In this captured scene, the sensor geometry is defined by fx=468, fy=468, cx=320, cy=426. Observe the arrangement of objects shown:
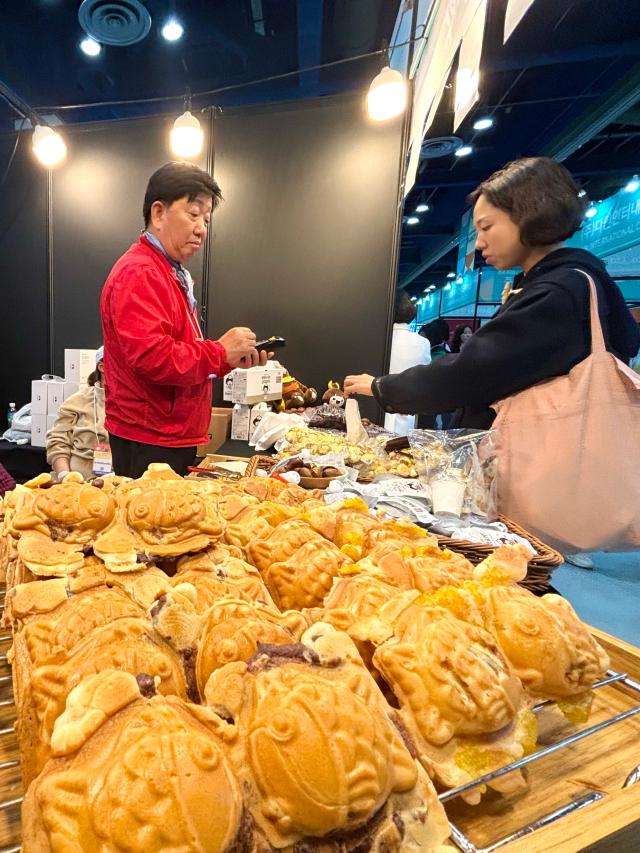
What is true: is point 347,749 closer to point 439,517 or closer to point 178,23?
point 439,517

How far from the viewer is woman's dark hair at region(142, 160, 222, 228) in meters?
1.91

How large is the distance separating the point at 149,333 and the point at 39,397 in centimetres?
311

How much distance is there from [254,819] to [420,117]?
3.37 m

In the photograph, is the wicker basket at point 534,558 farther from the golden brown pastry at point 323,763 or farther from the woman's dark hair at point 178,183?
the woman's dark hair at point 178,183

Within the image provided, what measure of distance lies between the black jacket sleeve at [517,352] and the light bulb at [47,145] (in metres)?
4.54

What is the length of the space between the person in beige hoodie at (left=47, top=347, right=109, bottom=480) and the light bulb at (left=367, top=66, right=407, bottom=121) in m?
2.74

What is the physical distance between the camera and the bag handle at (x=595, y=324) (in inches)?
59.5

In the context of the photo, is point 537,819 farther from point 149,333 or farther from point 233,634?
point 149,333

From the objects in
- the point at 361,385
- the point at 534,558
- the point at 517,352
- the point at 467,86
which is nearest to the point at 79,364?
the point at 361,385

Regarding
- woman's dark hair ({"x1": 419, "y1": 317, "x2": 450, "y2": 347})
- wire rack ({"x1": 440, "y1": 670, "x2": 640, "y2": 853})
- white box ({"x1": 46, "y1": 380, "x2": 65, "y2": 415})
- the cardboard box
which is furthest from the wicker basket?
woman's dark hair ({"x1": 419, "y1": 317, "x2": 450, "y2": 347})

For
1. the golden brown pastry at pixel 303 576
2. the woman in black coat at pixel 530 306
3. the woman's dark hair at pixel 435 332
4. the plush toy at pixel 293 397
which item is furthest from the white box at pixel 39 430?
the woman's dark hair at pixel 435 332

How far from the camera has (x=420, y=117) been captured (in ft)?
9.34

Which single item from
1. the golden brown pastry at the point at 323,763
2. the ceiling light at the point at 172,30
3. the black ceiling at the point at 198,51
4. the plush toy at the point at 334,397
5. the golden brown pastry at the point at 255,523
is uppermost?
the black ceiling at the point at 198,51

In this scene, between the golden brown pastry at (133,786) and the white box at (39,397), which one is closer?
the golden brown pastry at (133,786)
